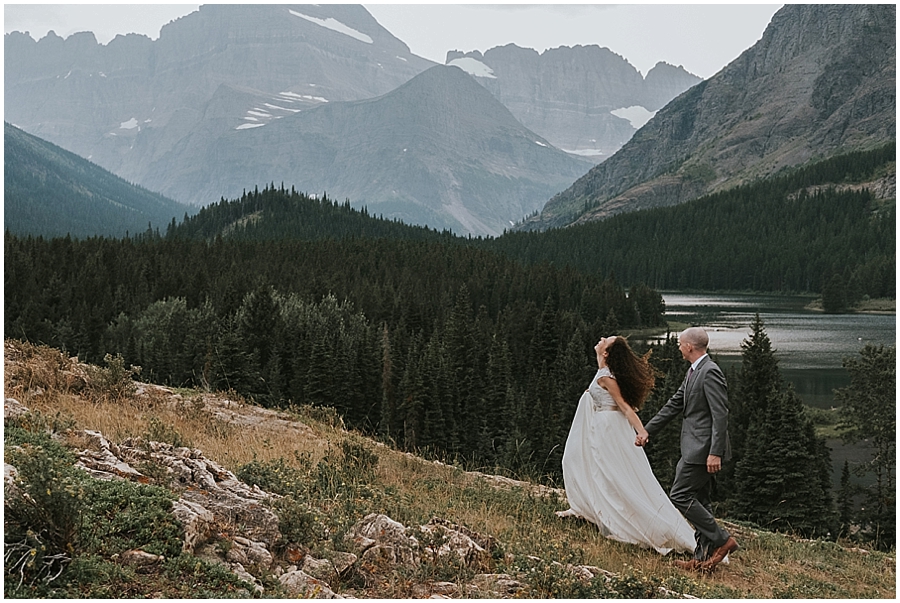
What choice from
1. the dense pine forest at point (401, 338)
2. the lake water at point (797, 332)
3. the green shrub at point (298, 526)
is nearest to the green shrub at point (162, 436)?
the green shrub at point (298, 526)

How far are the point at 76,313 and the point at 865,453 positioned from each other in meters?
79.3

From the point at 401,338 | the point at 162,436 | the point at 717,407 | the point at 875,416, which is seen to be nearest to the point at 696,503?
the point at 717,407

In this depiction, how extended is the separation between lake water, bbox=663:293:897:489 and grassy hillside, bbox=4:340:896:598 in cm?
4115

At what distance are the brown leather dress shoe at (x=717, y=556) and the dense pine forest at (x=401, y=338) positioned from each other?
22.9 ft

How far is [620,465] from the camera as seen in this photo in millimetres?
9688

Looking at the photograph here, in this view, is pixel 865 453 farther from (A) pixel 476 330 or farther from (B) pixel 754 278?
(B) pixel 754 278

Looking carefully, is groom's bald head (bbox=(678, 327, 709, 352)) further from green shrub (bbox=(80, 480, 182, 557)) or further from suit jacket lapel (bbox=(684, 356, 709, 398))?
green shrub (bbox=(80, 480, 182, 557))

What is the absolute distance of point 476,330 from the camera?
79375 mm

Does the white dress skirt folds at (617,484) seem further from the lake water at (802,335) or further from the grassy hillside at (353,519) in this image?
the lake water at (802,335)

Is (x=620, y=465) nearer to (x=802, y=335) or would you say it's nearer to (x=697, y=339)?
(x=697, y=339)

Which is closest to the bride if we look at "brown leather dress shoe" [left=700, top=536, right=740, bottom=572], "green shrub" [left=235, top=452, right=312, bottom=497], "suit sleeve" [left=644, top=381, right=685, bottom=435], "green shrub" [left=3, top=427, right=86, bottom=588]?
"suit sleeve" [left=644, top=381, right=685, bottom=435]

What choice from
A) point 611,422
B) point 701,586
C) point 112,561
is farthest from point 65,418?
point 701,586

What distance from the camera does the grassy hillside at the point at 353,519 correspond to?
21.3 feet

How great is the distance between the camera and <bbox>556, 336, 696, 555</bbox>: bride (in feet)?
31.0
